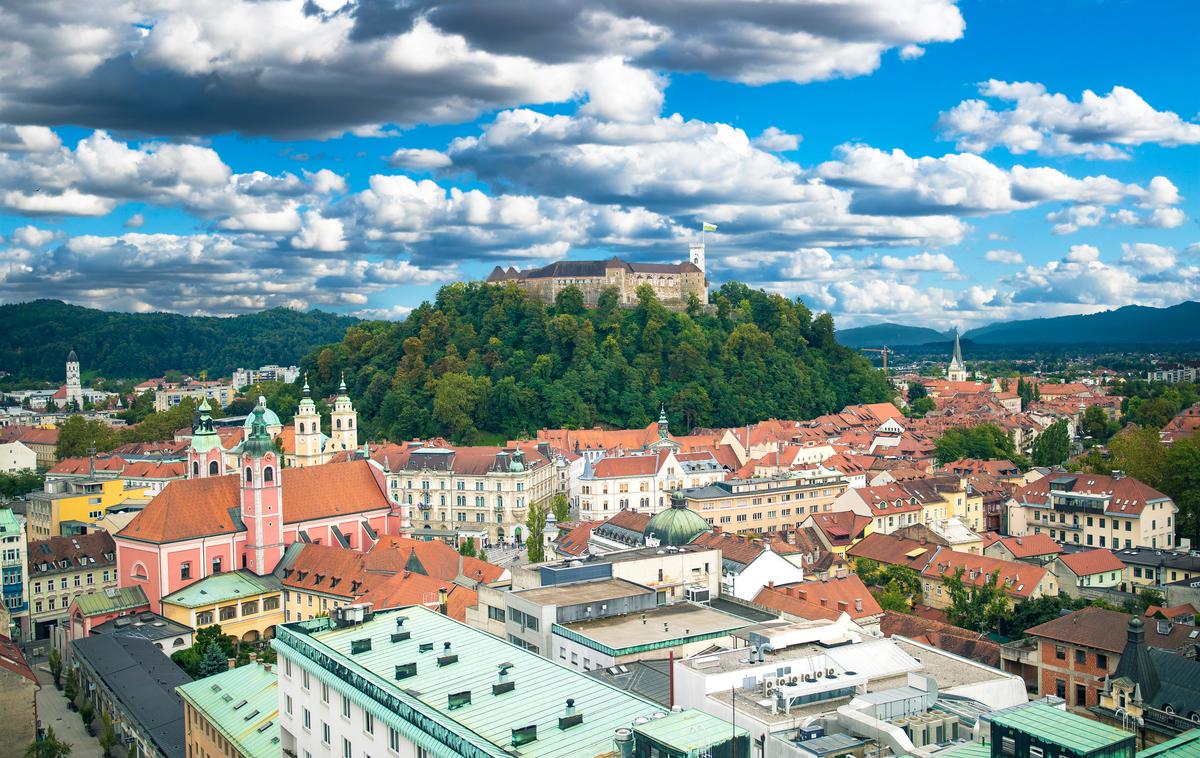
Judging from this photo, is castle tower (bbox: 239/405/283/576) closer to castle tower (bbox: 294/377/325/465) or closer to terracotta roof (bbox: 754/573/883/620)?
terracotta roof (bbox: 754/573/883/620)

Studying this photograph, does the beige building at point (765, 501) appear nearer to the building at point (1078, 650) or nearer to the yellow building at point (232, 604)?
the yellow building at point (232, 604)

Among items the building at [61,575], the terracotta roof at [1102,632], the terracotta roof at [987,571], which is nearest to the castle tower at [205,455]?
the building at [61,575]

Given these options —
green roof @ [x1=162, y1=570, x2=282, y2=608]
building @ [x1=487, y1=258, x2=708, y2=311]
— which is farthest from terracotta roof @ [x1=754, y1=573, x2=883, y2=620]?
building @ [x1=487, y1=258, x2=708, y2=311]

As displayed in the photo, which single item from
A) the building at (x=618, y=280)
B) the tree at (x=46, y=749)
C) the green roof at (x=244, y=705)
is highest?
the building at (x=618, y=280)

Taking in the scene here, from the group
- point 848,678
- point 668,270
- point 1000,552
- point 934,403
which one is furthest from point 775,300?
point 848,678

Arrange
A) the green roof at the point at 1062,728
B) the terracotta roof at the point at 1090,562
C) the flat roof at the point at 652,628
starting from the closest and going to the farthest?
the green roof at the point at 1062,728 < the flat roof at the point at 652,628 < the terracotta roof at the point at 1090,562

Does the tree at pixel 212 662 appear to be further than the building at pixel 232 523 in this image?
No

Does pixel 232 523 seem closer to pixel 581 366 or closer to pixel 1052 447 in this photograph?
pixel 581 366

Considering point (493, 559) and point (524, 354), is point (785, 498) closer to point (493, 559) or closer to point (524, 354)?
point (493, 559)
